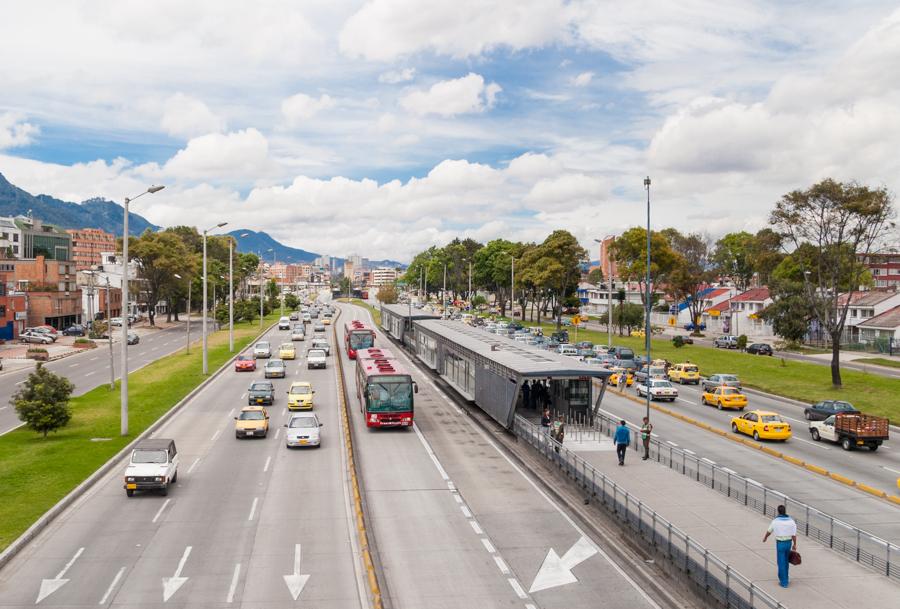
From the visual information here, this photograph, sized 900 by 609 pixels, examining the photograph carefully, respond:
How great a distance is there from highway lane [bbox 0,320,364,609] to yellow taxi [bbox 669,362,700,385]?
34.2 m

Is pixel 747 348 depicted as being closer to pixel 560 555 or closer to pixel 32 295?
pixel 560 555

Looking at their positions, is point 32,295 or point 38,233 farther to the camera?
point 38,233

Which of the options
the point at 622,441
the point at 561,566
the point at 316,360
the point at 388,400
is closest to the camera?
the point at 561,566

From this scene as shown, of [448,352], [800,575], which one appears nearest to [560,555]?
[800,575]

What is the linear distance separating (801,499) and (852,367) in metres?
44.0

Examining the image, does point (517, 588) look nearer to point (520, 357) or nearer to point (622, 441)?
point (622, 441)

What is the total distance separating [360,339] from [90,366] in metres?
22.3

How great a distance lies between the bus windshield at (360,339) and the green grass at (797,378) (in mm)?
27053

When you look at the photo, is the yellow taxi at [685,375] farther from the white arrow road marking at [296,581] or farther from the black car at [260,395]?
the white arrow road marking at [296,581]

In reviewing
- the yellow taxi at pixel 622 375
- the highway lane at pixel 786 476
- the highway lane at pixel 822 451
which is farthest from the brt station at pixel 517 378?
the yellow taxi at pixel 622 375

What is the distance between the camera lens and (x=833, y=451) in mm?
32469

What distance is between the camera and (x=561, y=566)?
1794 centimetres

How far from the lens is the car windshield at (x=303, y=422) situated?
104 feet

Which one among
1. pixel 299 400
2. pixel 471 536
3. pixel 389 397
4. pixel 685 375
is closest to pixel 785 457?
pixel 471 536
